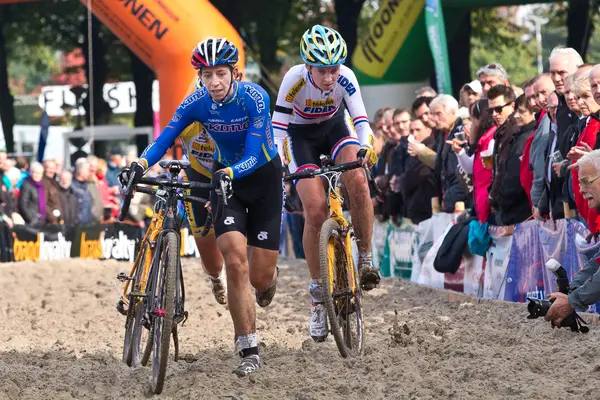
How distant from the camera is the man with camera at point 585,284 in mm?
6734

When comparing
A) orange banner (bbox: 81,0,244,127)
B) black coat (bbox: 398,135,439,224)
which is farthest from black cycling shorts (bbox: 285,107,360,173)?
orange banner (bbox: 81,0,244,127)

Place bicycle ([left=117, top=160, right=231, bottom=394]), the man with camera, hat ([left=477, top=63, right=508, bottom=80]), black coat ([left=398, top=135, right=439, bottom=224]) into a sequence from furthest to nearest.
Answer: black coat ([left=398, top=135, right=439, bottom=224]), hat ([left=477, top=63, right=508, bottom=80]), bicycle ([left=117, top=160, right=231, bottom=394]), the man with camera

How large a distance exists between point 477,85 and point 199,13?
9052mm

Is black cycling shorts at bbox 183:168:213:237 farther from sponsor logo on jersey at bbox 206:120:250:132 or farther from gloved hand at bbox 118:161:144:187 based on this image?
gloved hand at bbox 118:161:144:187

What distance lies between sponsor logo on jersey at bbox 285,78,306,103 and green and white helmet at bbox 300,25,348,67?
34cm

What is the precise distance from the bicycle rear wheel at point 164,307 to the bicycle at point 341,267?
3.70ft

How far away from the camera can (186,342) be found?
10.1 m

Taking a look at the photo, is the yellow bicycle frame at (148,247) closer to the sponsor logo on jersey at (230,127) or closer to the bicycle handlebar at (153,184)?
the bicycle handlebar at (153,184)

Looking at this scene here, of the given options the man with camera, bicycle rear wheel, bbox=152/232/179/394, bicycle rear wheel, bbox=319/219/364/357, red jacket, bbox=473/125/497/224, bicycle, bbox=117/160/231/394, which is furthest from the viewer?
red jacket, bbox=473/125/497/224

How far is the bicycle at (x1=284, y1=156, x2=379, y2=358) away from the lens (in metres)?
8.40

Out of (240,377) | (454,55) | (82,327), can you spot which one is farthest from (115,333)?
(454,55)

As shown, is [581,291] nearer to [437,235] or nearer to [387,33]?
[437,235]

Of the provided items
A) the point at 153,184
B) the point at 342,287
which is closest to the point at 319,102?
the point at 342,287

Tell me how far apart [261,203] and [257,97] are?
0.72 meters
